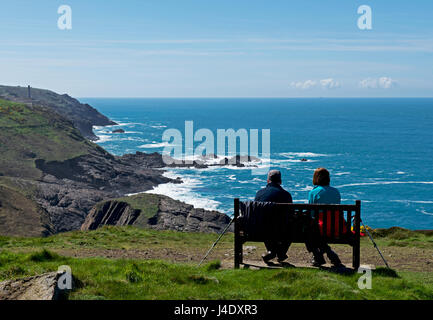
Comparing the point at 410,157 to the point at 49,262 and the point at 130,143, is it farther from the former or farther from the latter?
the point at 49,262

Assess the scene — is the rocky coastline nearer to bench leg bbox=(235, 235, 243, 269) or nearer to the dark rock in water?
bench leg bbox=(235, 235, 243, 269)

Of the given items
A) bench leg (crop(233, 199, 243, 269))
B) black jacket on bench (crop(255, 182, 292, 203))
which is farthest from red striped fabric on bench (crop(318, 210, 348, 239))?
bench leg (crop(233, 199, 243, 269))

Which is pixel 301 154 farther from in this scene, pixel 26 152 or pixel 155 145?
pixel 26 152

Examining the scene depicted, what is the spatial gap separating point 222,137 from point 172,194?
10219 centimetres

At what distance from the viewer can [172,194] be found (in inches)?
3164

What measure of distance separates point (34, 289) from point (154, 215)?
4865cm

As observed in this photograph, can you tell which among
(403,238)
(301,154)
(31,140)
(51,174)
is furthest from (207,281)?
(301,154)

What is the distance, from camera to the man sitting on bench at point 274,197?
10633mm

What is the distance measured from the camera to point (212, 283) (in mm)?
9211

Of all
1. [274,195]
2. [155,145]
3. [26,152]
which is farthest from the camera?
[155,145]

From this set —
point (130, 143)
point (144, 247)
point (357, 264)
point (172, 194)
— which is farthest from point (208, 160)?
point (357, 264)

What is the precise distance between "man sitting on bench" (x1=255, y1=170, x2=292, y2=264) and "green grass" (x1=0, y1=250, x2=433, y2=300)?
3.31 feet

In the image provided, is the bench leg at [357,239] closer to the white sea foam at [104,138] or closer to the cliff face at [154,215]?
the cliff face at [154,215]

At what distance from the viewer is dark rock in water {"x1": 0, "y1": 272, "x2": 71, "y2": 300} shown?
7.37 m
